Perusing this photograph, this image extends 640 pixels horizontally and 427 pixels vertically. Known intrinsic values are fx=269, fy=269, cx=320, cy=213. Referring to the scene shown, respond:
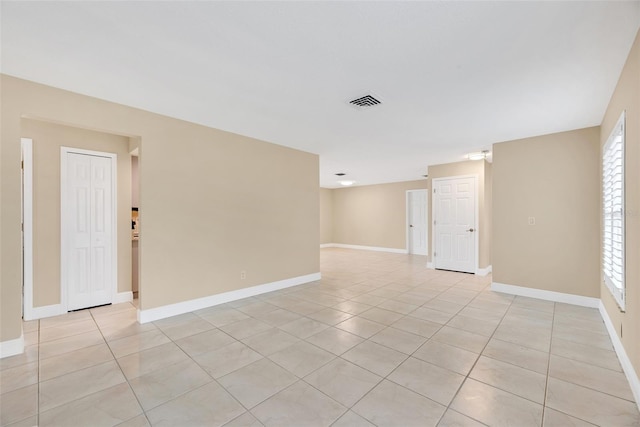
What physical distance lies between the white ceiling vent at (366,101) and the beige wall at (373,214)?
642cm

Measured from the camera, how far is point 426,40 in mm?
1938

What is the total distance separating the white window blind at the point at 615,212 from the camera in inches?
94.0

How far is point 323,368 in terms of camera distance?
230cm

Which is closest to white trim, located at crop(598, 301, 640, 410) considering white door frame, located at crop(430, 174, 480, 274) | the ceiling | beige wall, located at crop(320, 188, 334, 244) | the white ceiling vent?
the ceiling

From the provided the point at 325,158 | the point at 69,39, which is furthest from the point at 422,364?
the point at 325,158

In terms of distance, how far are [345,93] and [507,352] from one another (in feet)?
9.82

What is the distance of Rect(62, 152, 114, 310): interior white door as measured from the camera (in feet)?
12.1

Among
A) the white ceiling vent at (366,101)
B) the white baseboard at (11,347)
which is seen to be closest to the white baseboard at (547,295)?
the white ceiling vent at (366,101)

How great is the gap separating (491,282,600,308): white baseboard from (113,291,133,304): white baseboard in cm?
599

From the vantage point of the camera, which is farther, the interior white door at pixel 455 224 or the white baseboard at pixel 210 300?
the interior white door at pixel 455 224

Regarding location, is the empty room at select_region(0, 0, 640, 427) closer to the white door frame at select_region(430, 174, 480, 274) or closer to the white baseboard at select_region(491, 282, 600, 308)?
the white baseboard at select_region(491, 282, 600, 308)

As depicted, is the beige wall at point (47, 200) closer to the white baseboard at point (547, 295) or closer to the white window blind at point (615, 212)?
the white window blind at point (615, 212)

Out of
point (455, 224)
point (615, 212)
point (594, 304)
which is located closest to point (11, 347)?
point (615, 212)

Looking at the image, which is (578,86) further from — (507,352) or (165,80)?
(165,80)
